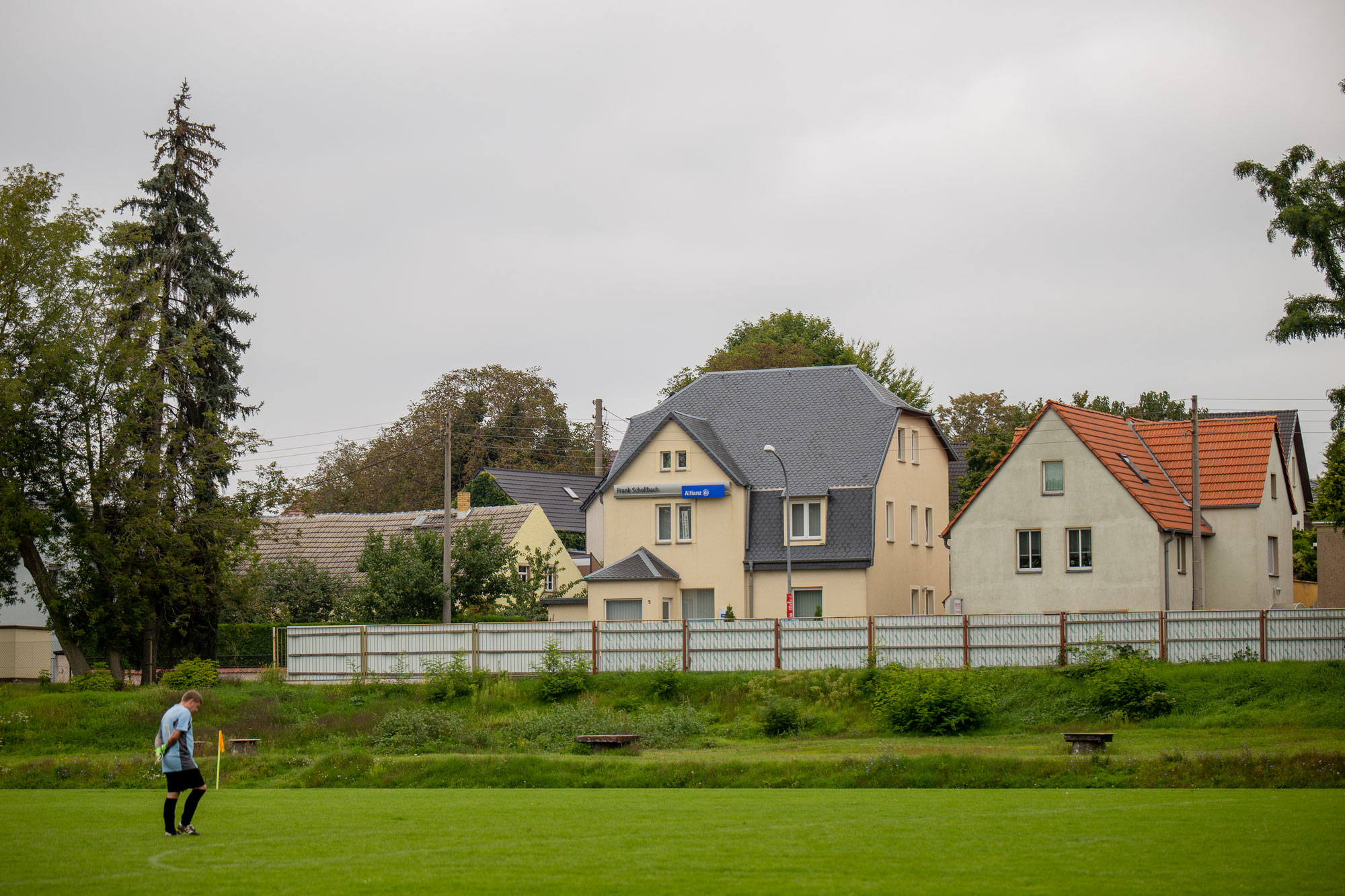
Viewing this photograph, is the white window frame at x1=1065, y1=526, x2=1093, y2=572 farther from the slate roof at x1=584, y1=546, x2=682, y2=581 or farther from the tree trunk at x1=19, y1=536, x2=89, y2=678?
the tree trunk at x1=19, y1=536, x2=89, y2=678

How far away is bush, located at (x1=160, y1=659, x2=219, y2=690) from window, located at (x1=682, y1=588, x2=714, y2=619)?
60.3 feet

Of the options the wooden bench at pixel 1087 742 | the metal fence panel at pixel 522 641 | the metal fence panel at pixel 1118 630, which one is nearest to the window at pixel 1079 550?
the metal fence panel at pixel 1118 630

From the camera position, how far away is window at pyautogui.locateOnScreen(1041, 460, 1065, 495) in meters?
47.2

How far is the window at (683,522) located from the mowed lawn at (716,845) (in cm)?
3075

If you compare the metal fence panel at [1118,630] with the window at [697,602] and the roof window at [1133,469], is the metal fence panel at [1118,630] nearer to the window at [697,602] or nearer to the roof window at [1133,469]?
the roof window at [1133,469]

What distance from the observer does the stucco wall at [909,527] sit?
5138 cm

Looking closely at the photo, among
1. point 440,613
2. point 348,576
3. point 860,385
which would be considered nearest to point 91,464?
point 440,613

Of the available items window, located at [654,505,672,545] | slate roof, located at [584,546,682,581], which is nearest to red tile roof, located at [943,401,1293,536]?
slate roof, located at [584,546,682,581]

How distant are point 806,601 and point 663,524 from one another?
661 centimetres

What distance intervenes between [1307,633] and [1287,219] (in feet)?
44.0

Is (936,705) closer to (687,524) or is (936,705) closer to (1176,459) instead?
(687,524)

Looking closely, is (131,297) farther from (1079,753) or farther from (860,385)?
(1079,753)

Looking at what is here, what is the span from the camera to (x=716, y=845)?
15.1m

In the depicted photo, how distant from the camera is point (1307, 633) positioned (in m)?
33.7
